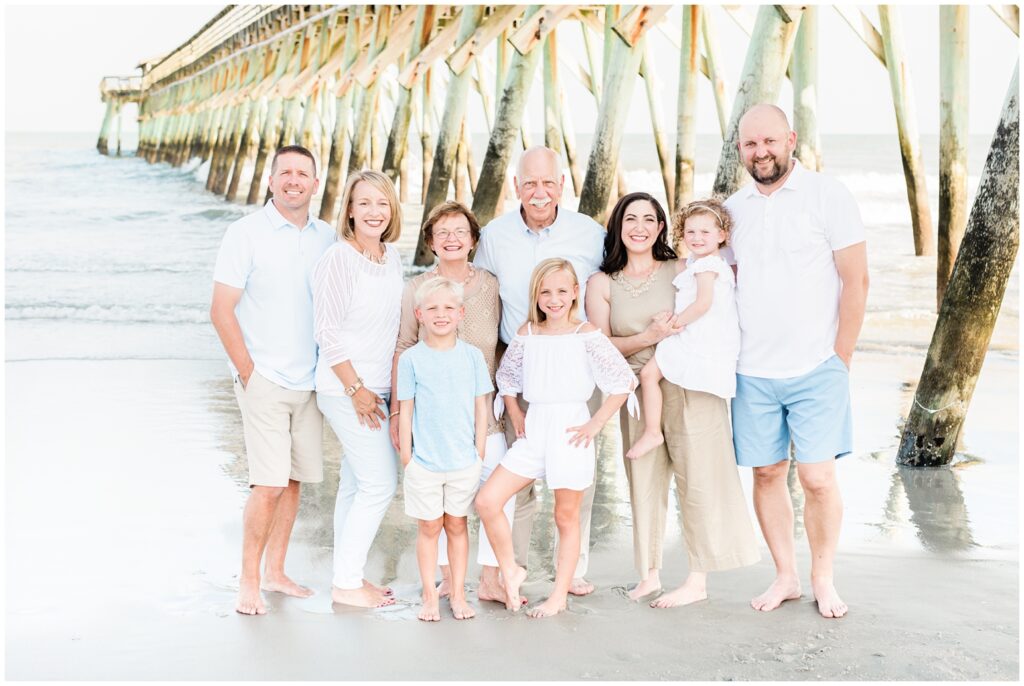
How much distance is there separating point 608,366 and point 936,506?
6.48 ft

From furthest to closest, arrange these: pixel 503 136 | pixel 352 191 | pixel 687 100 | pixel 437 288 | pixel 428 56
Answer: pixel 428 56 < pixel 687 100 < pixel 503 136 < pixel 352 191 < pixel 437 288

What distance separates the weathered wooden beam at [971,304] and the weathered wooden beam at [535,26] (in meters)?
4.87

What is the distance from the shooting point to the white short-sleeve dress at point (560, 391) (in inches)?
148

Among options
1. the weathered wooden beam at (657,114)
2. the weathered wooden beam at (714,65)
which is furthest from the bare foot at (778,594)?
the weathered wooden beam at (657,114)

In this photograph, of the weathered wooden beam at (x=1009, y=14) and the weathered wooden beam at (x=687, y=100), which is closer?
the weathered wooden beam at (x=1009, y=14)

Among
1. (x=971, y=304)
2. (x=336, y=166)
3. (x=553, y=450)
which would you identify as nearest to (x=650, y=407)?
(x=553, y=450)

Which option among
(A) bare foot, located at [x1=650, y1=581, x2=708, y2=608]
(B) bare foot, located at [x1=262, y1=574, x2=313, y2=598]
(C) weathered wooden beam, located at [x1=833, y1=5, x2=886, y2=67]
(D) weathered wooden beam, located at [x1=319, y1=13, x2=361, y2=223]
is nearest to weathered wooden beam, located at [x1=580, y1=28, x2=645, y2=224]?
(C) weathered wooden beam, located at [x1=833, y1=5, x2=886, y2=67]

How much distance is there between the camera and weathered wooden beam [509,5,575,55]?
9562mm

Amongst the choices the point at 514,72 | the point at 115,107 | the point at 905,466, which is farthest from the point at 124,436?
the point at 115,107

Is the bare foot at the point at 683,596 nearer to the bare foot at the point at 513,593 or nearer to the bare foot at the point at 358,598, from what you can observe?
the bare foot at the point at 513,593

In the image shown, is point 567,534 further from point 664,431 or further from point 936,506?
point 936,506

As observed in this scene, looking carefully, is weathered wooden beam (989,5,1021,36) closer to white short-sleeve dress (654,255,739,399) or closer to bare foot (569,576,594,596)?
white short-sleeve dress (654,255,739,399)

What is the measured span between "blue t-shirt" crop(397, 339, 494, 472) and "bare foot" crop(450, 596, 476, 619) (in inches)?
16.8

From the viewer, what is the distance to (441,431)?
3762mm
